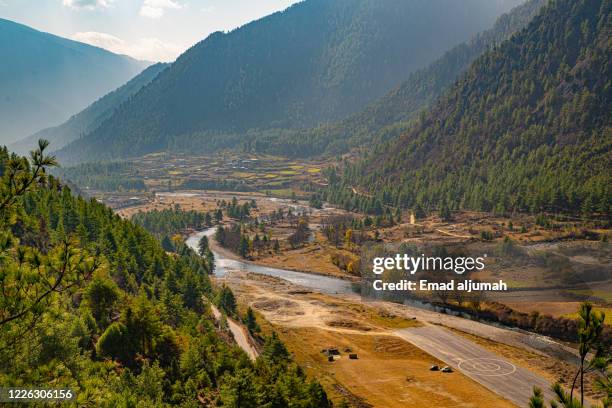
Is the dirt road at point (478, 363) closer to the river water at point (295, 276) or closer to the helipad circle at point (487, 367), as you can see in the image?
the helipad circle at point (487, 367)

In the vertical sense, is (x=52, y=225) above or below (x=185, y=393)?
above

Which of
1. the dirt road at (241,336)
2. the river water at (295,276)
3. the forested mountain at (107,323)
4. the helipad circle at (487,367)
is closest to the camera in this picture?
the forested mountain at (107,323)

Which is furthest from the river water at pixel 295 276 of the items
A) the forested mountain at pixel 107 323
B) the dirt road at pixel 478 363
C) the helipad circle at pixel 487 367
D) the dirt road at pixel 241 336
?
the helipad circle at pixel 487 367

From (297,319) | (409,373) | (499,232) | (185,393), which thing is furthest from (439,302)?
(185,393)

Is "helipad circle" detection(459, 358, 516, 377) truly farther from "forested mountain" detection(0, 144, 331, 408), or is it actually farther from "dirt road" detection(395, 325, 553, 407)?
"forested mountain" detection(0, 144, 331, 408)

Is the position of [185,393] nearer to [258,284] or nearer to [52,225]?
[52,225]
